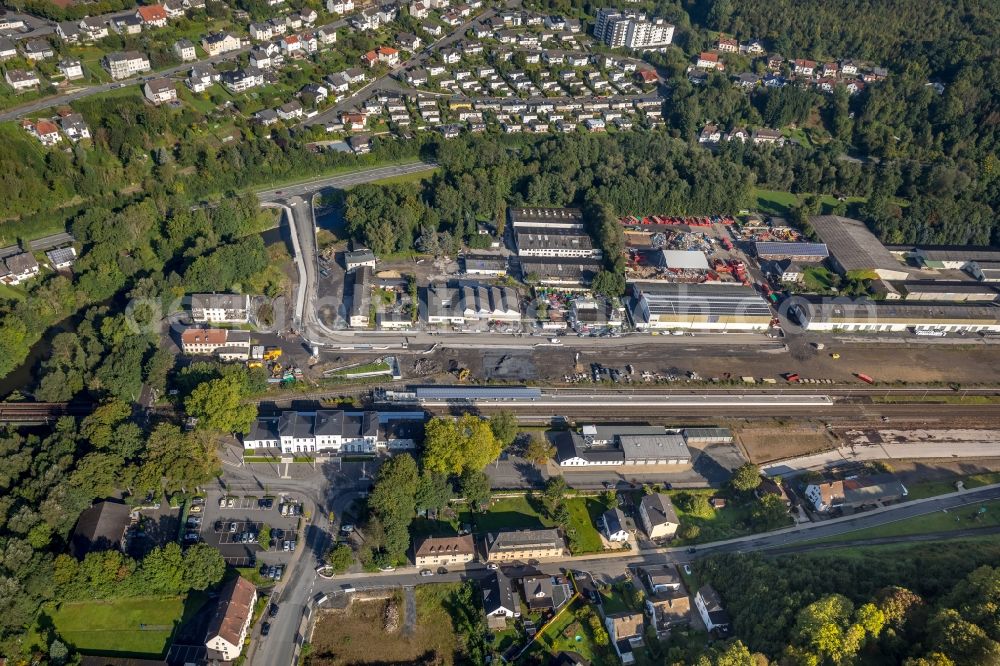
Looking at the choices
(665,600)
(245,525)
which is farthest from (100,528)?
(665,600)

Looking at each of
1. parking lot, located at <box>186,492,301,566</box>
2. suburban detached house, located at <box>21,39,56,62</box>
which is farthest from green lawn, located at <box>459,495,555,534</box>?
suburban detached house, located at <box>21,39,56,62</box>

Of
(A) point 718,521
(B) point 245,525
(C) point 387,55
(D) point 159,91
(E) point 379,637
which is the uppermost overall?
(C) point 387,55

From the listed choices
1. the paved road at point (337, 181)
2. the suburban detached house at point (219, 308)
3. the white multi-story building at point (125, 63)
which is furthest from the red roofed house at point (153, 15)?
the suburban detached house at point (219, 308)

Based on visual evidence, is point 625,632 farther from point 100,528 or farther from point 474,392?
point 100,528

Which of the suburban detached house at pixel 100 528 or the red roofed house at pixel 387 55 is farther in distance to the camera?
the red roofed house at pixel 387 55

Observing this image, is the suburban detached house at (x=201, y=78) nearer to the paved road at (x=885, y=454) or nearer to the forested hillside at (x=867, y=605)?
the paved road at (x=885, y=454)

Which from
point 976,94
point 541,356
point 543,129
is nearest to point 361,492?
point 541,356

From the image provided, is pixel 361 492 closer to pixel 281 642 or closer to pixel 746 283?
pixel 281 642
